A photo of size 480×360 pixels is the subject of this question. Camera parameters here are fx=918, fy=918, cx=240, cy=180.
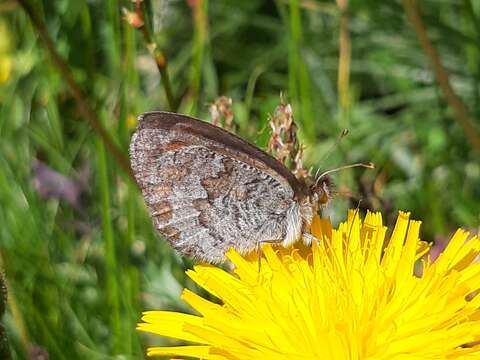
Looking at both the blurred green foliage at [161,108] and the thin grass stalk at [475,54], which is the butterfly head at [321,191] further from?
the thin grass stalk at [475,54]

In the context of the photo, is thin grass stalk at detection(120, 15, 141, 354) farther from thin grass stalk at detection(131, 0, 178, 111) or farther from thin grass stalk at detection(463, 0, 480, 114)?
thin grass stalk at detection(463, 0, 480, 114)

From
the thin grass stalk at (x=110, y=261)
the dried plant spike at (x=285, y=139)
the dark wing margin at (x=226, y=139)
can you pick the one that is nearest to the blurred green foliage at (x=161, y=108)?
the thin grass stalk at (x=110, y=261)

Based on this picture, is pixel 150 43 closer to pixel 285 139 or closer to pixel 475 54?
pixel 285 139

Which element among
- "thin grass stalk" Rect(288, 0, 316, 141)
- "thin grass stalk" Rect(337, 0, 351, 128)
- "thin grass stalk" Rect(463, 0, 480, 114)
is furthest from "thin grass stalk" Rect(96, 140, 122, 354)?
"thin grass stalk" Rect(463, 0, 480, 114)

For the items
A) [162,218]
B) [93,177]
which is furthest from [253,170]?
[93,177]

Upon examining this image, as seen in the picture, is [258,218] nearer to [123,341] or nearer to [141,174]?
[141,174]

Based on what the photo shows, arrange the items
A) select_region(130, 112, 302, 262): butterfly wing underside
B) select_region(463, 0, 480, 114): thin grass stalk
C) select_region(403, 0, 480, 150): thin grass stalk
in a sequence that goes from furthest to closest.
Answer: select_region(463, 0, 480, 114): thin grass stalk, select_region(403, 0, 480, 150): thin grass stalk, select_region(130, 112, 302, 262): butterfly wing underside

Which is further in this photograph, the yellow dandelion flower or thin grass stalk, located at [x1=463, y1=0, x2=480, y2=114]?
thin grass stalk, located at [x1=463, y1=0, x2=480, y2=114]
